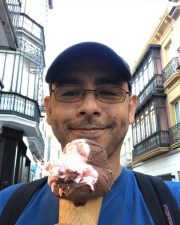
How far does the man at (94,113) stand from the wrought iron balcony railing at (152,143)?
47.6 ft

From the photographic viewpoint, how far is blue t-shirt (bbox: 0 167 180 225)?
50.8 inches

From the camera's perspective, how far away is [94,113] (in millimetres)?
1478

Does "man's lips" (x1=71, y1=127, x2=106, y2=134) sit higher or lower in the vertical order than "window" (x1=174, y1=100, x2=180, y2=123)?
lower

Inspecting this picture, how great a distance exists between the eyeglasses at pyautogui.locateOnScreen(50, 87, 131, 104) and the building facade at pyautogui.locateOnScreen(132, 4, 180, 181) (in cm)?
1365

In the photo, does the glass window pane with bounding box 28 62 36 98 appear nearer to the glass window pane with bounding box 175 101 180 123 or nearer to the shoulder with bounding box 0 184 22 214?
the glass window pane with bounding box 175 101 180 123

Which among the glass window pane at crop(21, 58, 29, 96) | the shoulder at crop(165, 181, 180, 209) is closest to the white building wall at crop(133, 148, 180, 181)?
the glass window pane at crop(21, 58, 29, 96)

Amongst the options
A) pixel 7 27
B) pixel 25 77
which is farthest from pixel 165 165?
pixel 7 27

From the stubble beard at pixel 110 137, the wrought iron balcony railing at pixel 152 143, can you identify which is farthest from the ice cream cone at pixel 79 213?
the wrought iron balcony railing at pixel 152 143

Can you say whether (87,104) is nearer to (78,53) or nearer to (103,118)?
(103,118)

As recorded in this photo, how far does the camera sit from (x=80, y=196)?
1.06 metres

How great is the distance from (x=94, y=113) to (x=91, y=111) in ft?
0.09

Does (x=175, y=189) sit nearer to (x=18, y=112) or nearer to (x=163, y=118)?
(x=18, y=112)

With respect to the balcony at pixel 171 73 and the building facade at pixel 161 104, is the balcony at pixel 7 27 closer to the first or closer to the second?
the balcony at pixel 171 73

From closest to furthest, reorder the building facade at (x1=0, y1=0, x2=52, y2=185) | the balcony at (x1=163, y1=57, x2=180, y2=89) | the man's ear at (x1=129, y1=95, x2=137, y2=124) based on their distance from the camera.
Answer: the man's ear at (x1=129, y1=95, x2=137, y2=124)
the building facade at (x1=0, y1=0, x2=52, y2=185)
the balcony at (x1=163, y1=57, x2=180, y2=89)
